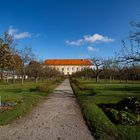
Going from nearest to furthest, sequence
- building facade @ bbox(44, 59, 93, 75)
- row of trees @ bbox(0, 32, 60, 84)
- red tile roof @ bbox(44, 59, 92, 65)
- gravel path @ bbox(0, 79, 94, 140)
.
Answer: gravel path @ bbox(0, 79, 94, 140)
row of trees @ bbox(0, 32, 60, 84)
building facade @ bbox(44, 59, 93, 75)
red tile roof @ bbox(44, 59, 92, 65)

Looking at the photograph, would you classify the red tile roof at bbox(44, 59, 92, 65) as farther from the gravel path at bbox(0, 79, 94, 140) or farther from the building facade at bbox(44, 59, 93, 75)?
the gravel path at bbox(0, 79, 94, 140)

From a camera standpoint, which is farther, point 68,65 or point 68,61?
point 68,61

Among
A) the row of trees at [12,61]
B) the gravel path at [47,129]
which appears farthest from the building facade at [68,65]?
the gravel path at [47,129]

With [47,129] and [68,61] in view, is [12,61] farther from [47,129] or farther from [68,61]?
[68,61]

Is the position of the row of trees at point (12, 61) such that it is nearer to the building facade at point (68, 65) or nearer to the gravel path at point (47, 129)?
the gravel path at point (47, 129)

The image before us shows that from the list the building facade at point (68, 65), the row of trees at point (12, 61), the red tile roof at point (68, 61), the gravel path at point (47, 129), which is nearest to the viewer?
the gravel path at point (47, 129)

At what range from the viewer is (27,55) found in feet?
164

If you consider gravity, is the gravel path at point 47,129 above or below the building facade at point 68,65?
below

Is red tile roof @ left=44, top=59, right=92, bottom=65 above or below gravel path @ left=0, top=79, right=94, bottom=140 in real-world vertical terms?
above

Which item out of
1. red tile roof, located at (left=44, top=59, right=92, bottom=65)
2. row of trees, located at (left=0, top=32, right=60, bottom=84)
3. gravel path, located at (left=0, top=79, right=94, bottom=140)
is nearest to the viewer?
gravel path, located at (left=0, top=79, right=94, bottom=140)

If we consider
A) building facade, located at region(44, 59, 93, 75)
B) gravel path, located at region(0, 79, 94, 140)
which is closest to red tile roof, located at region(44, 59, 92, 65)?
building facade, located at region(44, 59, 93, 75)

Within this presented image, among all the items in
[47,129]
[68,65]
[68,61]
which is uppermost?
[68,61]

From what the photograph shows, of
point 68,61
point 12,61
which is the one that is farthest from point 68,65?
point 12,61

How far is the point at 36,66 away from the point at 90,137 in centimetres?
5037
